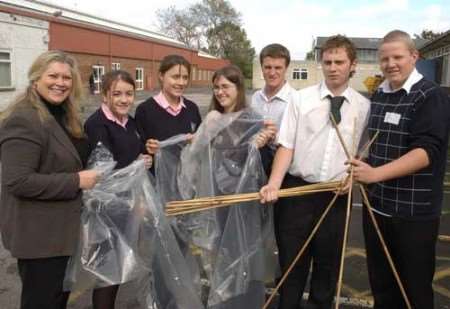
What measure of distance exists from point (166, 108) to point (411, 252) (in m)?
1.82

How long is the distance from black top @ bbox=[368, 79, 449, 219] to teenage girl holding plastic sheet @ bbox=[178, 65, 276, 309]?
72 cm

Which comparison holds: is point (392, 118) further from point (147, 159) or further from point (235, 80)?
point (147, 159)

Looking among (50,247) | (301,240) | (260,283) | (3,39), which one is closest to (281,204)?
(301,240)

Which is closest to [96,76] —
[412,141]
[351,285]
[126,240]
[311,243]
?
[351,285]

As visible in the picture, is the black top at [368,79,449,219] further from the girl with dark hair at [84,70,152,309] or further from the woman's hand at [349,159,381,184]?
the girl with dark hair at [84,70,152,309]

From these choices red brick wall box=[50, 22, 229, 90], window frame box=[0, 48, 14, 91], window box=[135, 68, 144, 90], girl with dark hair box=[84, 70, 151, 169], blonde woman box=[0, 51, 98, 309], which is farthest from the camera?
window box=[135, 68, 144, 90]

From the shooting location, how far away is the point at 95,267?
258cm

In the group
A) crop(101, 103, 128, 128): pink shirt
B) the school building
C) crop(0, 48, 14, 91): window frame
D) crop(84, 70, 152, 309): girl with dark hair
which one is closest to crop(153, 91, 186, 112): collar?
crop(84, 70, 152, 309): girl with dark hair

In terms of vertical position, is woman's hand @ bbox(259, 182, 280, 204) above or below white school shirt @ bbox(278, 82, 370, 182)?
below

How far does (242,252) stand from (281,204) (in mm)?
441

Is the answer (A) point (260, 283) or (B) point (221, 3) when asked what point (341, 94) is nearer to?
(A) point (260, 283)

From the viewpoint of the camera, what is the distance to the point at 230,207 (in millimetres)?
2809

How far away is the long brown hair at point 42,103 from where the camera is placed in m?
2.22

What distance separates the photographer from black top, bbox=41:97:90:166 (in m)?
2.32
